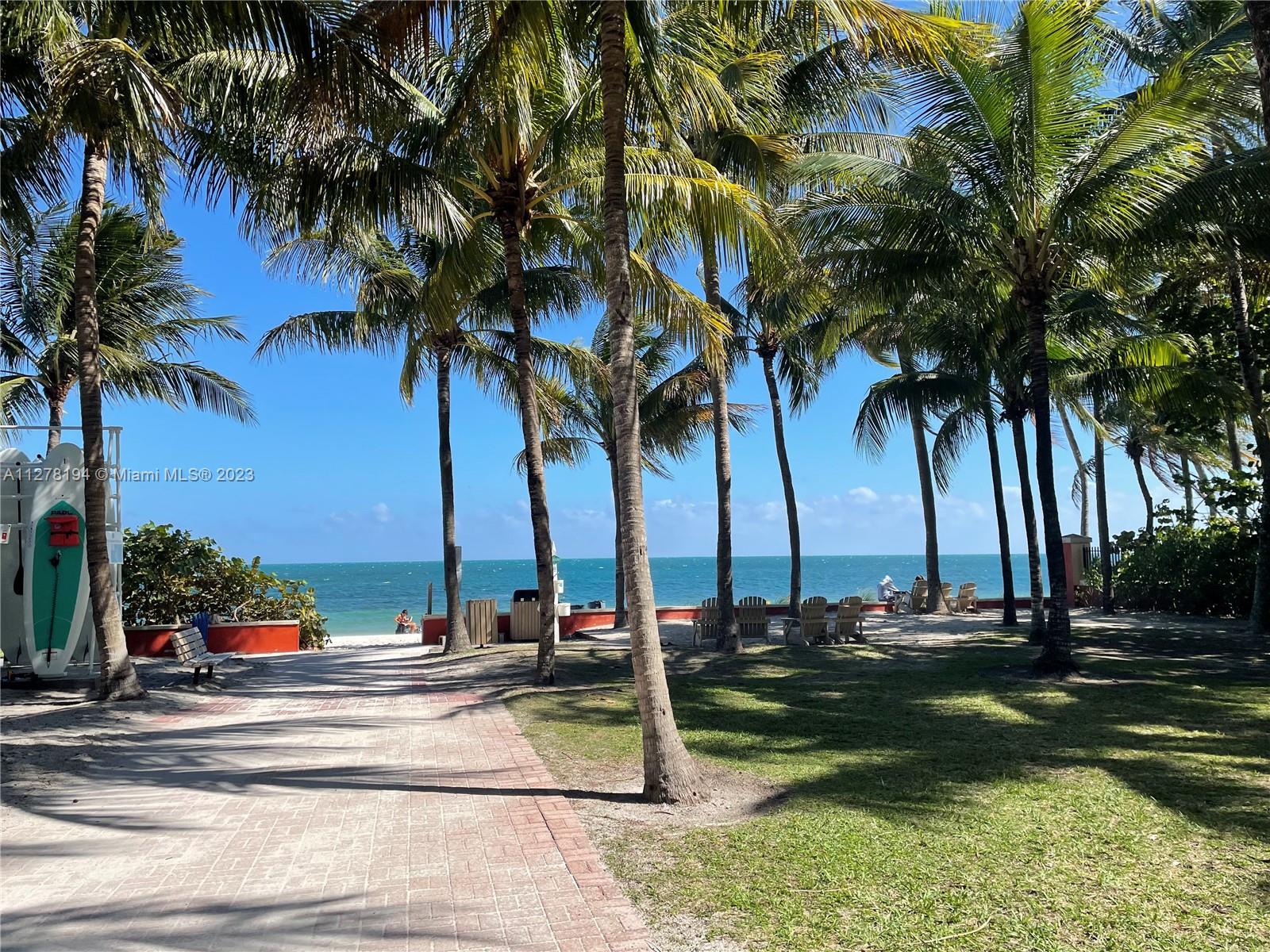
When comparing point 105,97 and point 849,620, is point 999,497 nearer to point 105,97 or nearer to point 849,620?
point 849,620

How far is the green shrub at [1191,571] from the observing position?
18.2 m

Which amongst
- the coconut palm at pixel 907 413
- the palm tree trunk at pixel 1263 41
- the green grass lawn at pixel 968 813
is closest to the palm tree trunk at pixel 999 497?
the coconut palm at pixel 907 413

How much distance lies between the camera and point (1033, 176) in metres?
10.7

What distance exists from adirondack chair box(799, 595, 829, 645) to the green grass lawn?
14.4ft

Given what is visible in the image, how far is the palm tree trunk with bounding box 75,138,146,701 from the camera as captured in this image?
10188 mm

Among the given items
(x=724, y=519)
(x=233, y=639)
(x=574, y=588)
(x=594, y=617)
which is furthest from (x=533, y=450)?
(x=574, y=588)

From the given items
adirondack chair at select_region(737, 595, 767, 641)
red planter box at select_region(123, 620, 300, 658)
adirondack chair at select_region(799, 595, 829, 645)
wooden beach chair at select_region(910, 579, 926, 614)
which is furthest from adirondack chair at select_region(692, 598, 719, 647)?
wooden beach chair at select_region(910, 579, 926, 614)

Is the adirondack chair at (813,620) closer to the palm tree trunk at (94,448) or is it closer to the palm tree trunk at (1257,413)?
the palm tree trunk at (1257,413)

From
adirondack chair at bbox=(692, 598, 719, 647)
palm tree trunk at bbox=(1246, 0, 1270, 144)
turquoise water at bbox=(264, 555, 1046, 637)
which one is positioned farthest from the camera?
turquoise water at bbox=(264, 555, 1046, 637)

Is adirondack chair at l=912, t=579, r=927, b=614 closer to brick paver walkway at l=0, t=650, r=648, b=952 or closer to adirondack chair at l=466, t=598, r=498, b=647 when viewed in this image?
adirondack chair at l=466, t=598, r=498, b=647

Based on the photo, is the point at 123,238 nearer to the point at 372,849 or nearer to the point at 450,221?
the point at 450,221

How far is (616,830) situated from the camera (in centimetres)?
543

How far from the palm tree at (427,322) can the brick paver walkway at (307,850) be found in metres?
8.29

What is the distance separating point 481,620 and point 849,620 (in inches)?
294
